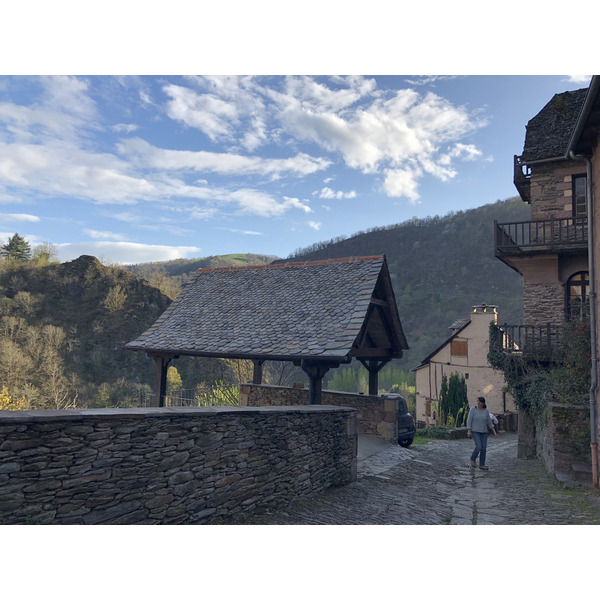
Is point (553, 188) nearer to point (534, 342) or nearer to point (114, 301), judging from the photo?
point (534, 342)

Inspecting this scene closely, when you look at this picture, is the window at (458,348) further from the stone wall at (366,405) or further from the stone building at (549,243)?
the stone wall at (366,405)

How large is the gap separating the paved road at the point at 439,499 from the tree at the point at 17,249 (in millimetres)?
58304

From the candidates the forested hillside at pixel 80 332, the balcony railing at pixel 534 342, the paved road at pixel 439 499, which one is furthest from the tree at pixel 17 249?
the paved road at pixel 439 499

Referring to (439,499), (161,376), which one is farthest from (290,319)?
(439,499)

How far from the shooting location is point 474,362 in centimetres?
2602

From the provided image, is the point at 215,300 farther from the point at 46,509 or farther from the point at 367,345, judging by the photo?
the point at 46,509

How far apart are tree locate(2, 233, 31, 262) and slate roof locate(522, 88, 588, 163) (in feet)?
188

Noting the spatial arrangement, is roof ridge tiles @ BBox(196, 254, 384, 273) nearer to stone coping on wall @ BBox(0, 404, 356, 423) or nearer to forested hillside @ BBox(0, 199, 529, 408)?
stone coping on wall @ BBox(0, 404, 356, 423)

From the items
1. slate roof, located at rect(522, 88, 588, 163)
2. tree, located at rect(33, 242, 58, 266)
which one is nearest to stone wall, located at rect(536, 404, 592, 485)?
slate roof, located at rect(522, 88, 588, 163)

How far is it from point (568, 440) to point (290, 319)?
606 cm

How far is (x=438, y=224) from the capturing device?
62938mm

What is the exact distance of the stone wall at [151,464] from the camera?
3.74 m

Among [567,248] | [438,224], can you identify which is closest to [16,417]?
[567,248]

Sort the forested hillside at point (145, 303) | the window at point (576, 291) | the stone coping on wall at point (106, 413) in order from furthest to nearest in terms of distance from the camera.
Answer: the forested hillside at point (145, 303) → the window at point (576, 291) → the stone coping on wall at point (106, 413)
